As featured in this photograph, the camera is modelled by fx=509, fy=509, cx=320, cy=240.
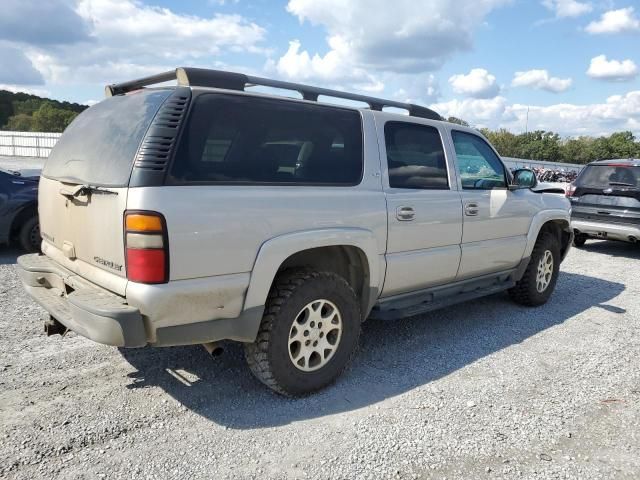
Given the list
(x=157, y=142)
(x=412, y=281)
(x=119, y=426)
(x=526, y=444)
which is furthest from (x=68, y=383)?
(x=526, y=444)

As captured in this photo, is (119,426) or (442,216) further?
(442,216)

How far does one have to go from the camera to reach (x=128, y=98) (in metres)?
3.15

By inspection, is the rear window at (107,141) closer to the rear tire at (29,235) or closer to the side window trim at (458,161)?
the side window trim at (458,161)

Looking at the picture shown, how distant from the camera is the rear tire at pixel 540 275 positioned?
5.43 metres

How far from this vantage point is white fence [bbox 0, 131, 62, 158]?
3422 cm

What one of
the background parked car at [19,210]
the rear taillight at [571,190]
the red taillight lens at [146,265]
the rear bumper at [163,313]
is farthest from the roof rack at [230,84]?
the rear taillight at [571,190]

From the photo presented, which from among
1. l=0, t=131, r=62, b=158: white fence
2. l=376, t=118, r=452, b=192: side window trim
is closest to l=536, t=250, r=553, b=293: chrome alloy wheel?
l=376, t=118, r=452, b=192: side window trim

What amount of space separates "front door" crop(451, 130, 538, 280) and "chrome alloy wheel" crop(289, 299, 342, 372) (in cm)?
154

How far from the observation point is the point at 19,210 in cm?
679

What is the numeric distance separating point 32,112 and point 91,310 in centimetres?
7631

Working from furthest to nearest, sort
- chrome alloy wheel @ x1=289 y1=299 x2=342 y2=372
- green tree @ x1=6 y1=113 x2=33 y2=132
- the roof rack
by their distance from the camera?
green tree @ x1=6 y1=113 x2=33 y2=132 → chrome alloy wheel @ x1=289 y1=299 x2=342 y2=372 → the roof rack

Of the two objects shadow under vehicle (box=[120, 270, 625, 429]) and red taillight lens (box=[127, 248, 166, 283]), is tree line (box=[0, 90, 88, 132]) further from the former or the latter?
red taillight lens (box=[127, 248, 166, 283])

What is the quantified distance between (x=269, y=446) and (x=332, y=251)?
136 centimetres

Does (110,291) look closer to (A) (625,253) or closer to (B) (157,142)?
(B) (157,142)
